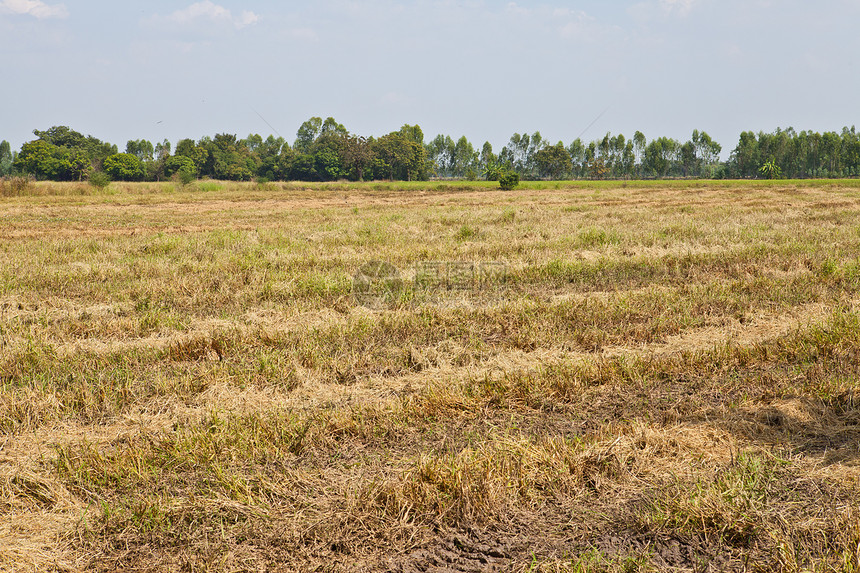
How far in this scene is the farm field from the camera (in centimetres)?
265

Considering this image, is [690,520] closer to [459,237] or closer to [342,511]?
[342,511]

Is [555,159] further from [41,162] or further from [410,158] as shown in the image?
[41,162]

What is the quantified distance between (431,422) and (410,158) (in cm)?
8883

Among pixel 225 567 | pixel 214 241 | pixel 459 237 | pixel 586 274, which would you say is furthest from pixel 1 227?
pixel 225 567

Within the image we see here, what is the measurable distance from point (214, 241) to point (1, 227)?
350 inches

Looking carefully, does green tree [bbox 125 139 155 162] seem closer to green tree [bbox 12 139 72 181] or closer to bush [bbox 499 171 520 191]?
green tree [bbox 12 139 72 181]

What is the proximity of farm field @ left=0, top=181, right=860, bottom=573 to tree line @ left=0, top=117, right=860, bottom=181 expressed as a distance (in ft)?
240

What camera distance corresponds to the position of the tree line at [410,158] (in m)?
81.6

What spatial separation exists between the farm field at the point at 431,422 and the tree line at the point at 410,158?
73.2 m

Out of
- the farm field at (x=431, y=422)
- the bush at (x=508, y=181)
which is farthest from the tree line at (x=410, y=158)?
the farm field at (x=431, y=422)

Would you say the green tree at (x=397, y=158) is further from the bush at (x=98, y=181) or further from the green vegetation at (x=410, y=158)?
the bush at (x=98, y=181)

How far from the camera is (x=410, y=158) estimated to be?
89.6m

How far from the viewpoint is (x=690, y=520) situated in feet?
8.93

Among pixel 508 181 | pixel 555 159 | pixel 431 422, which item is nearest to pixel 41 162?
pixel 508 181
